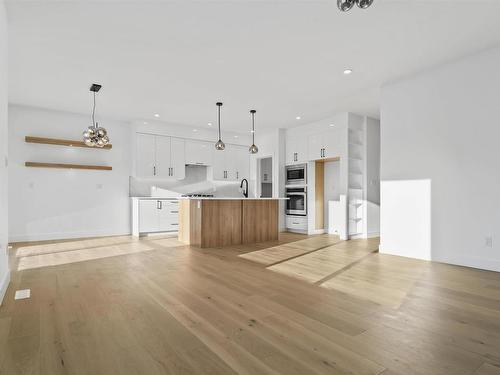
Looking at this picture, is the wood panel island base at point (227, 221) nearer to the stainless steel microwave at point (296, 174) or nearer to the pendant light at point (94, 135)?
the stainless steel microwave at point (296, 174)

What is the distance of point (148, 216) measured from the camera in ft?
21.0

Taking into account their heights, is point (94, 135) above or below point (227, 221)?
above

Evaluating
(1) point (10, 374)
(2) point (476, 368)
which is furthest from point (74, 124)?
(2) point (476, 368)

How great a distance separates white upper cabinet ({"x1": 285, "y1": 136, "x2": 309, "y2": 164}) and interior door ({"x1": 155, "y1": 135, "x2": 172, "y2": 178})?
3.01 m

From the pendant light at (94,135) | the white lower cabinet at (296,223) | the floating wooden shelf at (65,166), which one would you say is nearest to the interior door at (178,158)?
the floating wooden shelf at (65,166)

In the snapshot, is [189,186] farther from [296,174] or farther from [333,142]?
[333,142]

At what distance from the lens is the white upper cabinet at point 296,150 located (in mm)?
7180

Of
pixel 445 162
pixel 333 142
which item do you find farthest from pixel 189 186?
pixel 445 162

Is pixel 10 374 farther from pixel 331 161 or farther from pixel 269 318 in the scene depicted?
pixel 331 161

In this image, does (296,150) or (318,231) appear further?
(296,150)

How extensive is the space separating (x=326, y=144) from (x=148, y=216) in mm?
4285

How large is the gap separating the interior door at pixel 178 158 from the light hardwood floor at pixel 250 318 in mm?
3543

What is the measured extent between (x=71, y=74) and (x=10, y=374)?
3957 millimetres

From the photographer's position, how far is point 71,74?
13.7 feet
